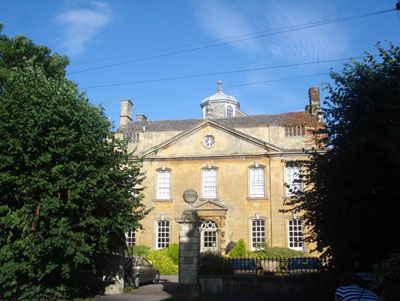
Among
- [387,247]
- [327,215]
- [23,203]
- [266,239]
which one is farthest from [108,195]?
[266,239]

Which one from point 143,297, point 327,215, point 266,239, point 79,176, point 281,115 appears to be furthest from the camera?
point 281,115

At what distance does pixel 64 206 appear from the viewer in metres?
12.5

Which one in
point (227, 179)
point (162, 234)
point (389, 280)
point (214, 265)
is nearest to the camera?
→ point (389, 280)

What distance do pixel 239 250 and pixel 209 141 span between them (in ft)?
27.9

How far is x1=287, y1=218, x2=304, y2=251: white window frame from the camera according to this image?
26.9 metres

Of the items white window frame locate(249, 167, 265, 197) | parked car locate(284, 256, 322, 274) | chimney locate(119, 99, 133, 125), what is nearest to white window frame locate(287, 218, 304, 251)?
white window frame locate(249, 167, 265, 197)

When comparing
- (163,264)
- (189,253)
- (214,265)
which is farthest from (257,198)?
(189,253)

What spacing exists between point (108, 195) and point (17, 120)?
12.7 feet

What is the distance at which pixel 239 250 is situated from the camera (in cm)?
2677

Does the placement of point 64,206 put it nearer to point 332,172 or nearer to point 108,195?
point 108,195

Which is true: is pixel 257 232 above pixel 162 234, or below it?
above

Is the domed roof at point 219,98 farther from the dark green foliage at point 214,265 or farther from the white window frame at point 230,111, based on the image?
the dark green foliage at point 214,265

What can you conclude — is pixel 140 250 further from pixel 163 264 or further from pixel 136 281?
pixel 136 281

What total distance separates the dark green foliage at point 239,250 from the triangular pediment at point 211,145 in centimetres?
656
